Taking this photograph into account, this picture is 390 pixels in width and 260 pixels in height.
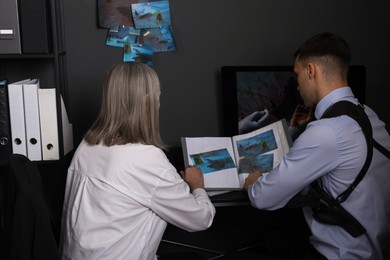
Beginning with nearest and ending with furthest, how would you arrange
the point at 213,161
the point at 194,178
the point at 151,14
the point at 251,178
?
1. the point at 194,178
2. the point at 251,178
3. the point at 213,161
4. the point at 151,14

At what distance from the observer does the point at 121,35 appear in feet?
8.25

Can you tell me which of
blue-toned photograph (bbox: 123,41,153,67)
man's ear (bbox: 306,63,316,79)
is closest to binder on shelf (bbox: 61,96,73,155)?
blue-toned photograph (bbox: 123,41,153,67)

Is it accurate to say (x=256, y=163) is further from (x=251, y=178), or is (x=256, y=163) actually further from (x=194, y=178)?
(x=194, y=178)

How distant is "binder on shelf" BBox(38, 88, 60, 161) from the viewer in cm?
211

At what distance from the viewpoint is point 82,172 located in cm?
160

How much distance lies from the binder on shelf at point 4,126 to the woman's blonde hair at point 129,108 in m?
0.60

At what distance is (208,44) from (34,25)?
93cm

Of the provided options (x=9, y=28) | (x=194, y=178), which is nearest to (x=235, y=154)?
(x=194, y=178)

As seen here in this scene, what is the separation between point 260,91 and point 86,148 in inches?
48.4

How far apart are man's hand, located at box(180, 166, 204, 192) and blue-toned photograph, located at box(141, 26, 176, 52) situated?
0.84m

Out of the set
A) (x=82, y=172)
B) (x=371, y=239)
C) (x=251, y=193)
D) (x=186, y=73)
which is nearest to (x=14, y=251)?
(x=82, y=172)

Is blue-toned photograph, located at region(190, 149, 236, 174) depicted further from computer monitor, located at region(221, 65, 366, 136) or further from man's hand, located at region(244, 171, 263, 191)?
computer monitor, located at region(221, 65, 366, 136)

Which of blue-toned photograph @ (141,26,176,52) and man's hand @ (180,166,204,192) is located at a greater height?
blue-toned photograph @ (141,26,176,52)

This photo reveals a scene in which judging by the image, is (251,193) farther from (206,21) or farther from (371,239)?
(206,21)
